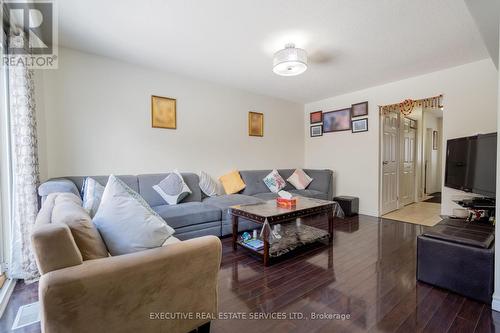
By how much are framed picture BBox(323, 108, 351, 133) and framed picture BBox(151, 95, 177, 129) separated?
10.7 feet

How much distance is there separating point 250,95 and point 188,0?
9.14 ft

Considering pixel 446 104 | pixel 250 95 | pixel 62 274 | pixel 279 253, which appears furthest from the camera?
pixel 250 95

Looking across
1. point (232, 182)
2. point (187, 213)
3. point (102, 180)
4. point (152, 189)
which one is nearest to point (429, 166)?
point (232, 182)

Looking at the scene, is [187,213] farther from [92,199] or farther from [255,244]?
[92,199]

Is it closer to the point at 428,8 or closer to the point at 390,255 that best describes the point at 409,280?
the point at 390,255

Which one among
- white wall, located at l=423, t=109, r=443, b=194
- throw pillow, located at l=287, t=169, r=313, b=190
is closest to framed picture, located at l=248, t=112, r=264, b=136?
throw pillow, located at l=287, t=169, r=313, b=190

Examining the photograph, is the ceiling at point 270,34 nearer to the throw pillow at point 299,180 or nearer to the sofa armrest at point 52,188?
the sofa armrest at point 52,188

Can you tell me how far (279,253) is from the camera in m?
2.51

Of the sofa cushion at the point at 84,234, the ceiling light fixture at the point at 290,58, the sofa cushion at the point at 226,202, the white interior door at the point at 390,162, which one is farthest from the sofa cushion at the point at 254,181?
the sofa cushion at the point at 84,234

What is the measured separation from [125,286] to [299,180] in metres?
4.12

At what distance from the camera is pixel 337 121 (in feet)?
16.3

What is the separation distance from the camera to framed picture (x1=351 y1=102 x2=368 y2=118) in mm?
4493

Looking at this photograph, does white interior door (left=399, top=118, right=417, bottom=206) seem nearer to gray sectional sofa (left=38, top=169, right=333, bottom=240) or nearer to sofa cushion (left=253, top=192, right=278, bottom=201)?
sofa cushion (left=253, top=192, right=278, bottom=201)

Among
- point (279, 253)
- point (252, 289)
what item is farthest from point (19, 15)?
point (279, 253)
